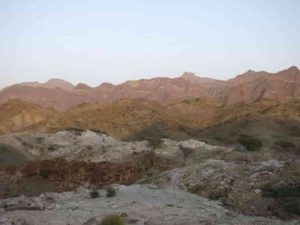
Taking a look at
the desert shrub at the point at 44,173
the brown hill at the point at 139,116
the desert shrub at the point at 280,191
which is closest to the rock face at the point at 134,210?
the desert shrub at the point at 280,191

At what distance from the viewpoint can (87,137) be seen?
2035 inches

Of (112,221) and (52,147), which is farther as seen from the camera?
(52,147)

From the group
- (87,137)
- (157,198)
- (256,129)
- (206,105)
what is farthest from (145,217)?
(206,105)

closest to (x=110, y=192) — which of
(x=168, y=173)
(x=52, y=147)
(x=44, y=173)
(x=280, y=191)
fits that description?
(x=280, y=191)

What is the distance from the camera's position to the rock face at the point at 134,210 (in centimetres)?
1605

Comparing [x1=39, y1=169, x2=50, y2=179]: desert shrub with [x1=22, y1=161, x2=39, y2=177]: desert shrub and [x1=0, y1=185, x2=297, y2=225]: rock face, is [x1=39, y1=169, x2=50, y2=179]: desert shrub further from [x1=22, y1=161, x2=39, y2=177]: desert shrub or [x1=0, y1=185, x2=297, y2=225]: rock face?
[x1=0, y1=185, x2=297, y2=225]: rock face

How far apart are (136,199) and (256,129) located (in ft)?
165

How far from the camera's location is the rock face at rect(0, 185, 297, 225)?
632 inches

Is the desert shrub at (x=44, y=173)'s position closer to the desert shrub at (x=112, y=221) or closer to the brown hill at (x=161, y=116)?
the desert shrub at (x=112, y=221)

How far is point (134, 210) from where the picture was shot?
17.3m

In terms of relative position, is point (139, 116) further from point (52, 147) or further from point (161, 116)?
point (52, 147)

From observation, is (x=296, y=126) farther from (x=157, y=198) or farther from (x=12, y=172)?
(x=157, y=198)

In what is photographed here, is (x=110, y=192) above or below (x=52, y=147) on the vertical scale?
above

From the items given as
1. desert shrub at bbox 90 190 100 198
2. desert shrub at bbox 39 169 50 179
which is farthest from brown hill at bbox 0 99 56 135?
desert shrub at bbox 90 190 100 198
